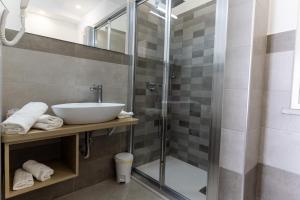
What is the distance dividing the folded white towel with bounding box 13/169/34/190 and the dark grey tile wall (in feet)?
4.86

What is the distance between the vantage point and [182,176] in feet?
6.68

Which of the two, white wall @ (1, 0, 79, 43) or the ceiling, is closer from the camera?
white wall @ (1, 0, 79, 43)

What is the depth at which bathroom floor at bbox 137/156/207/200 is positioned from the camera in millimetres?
Answer: 1727

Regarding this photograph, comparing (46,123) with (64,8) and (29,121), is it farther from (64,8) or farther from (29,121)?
(64,8)

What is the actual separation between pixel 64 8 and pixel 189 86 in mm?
1524

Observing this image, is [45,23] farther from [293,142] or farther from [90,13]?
[293,142]

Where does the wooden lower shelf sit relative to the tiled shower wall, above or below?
below

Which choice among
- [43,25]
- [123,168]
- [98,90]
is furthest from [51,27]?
[123,168]

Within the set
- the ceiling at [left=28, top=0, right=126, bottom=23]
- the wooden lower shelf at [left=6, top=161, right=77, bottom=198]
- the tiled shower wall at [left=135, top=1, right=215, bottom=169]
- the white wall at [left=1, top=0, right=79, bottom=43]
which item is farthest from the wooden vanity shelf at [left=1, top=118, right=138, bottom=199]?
the ceiling at [left=28, top=0, right=126, bottom=23]

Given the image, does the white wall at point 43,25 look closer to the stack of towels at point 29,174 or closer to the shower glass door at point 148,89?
the shower glass door at point 148,89

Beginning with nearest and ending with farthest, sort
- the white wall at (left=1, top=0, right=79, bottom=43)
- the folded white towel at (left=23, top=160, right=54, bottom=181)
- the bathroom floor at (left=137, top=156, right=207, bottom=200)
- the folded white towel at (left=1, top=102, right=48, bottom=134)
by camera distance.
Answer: the folded white towel at (left=1, top=102, right=48, bottom=134)
the folded white towel at (left=23, top=160, right=54, bottom=181)
the white wall at (left=1, top=0, right=79, bottom=43)
the bathroom floor at (left=137, top=156, right=207, bottom=200)

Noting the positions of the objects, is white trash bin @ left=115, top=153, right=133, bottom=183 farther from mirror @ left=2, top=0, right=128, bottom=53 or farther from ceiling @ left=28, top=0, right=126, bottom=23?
ceiling @ left=28, top=0, right=126, bottom=23

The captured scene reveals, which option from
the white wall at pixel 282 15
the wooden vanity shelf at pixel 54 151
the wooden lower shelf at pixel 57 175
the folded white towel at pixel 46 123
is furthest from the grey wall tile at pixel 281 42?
the wooden lower shelf at pixel 57 175

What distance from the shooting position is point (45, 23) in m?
1.47
